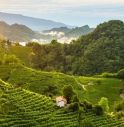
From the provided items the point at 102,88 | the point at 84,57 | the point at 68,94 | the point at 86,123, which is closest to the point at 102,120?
the point at 68,94

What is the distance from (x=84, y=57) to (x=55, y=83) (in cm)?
9246

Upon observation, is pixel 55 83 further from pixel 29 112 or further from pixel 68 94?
pixel 29 112

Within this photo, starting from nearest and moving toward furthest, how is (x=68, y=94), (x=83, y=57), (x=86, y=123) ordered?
(x=86, y=123)
(x=68, y=94)
(x=83, y=57)

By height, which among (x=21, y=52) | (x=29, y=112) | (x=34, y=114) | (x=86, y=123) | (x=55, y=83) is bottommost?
(x=86, y=123)

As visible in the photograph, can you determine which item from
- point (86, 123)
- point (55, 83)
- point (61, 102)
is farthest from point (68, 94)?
point (55, 83)

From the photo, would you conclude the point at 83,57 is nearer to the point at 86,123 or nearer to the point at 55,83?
the point at 55,83

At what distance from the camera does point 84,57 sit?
184500 millimetres

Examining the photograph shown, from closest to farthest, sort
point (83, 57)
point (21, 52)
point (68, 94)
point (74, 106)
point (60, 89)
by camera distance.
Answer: point (74, 106)
point (68, 94)
point (60, 89)
point (21, 52)
point (83, 57)

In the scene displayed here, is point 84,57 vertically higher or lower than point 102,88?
higher

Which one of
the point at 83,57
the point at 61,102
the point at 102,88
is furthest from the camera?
→ the point at 83,57

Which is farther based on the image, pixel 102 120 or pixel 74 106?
pixel 102 120

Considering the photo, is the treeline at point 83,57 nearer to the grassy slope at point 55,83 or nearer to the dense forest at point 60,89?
the dense forest at point 60,89

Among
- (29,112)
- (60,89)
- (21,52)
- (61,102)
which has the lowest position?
(60,89)

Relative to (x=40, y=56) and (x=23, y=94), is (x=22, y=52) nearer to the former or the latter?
(x=40, y=56)
